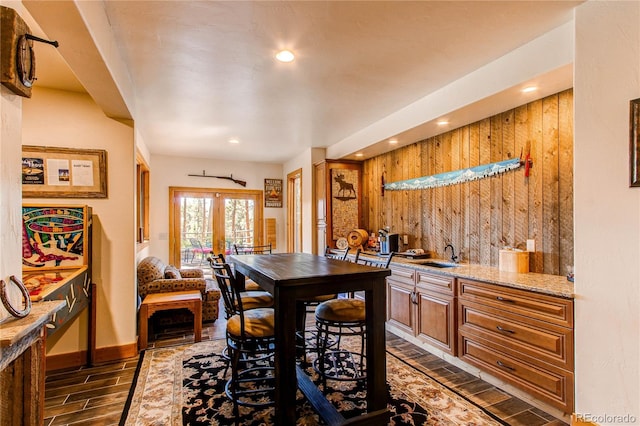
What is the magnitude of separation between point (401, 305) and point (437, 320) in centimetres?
58

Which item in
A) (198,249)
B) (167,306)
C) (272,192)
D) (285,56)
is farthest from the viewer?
(272,192)

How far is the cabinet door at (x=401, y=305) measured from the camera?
3452 millimetres

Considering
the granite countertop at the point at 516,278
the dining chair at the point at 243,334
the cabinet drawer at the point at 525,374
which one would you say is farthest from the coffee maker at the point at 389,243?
the dining chair at the point at 243,334

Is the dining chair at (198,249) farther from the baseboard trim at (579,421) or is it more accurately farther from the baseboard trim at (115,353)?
the baseboard trim at (579,421)

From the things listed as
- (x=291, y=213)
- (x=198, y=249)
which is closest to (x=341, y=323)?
(x=291, y=213)

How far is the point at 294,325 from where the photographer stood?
5.89ft

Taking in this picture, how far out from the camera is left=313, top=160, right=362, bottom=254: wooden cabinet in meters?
5.17

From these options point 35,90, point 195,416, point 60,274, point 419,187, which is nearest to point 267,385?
point 195,416

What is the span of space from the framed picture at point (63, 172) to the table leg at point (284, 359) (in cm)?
241

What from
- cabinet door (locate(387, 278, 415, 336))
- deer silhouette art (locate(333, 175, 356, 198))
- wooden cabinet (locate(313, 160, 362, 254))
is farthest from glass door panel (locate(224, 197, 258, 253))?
cabinet door (locate(387, 278, 415, 336))

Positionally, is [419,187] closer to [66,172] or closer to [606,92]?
[606,92]

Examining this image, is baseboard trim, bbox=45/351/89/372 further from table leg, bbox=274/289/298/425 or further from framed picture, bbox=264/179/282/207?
framed picture, bbox=264/179/282/207

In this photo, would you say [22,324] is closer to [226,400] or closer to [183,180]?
[226,400]

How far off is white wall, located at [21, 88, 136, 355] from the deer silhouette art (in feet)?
9.97
